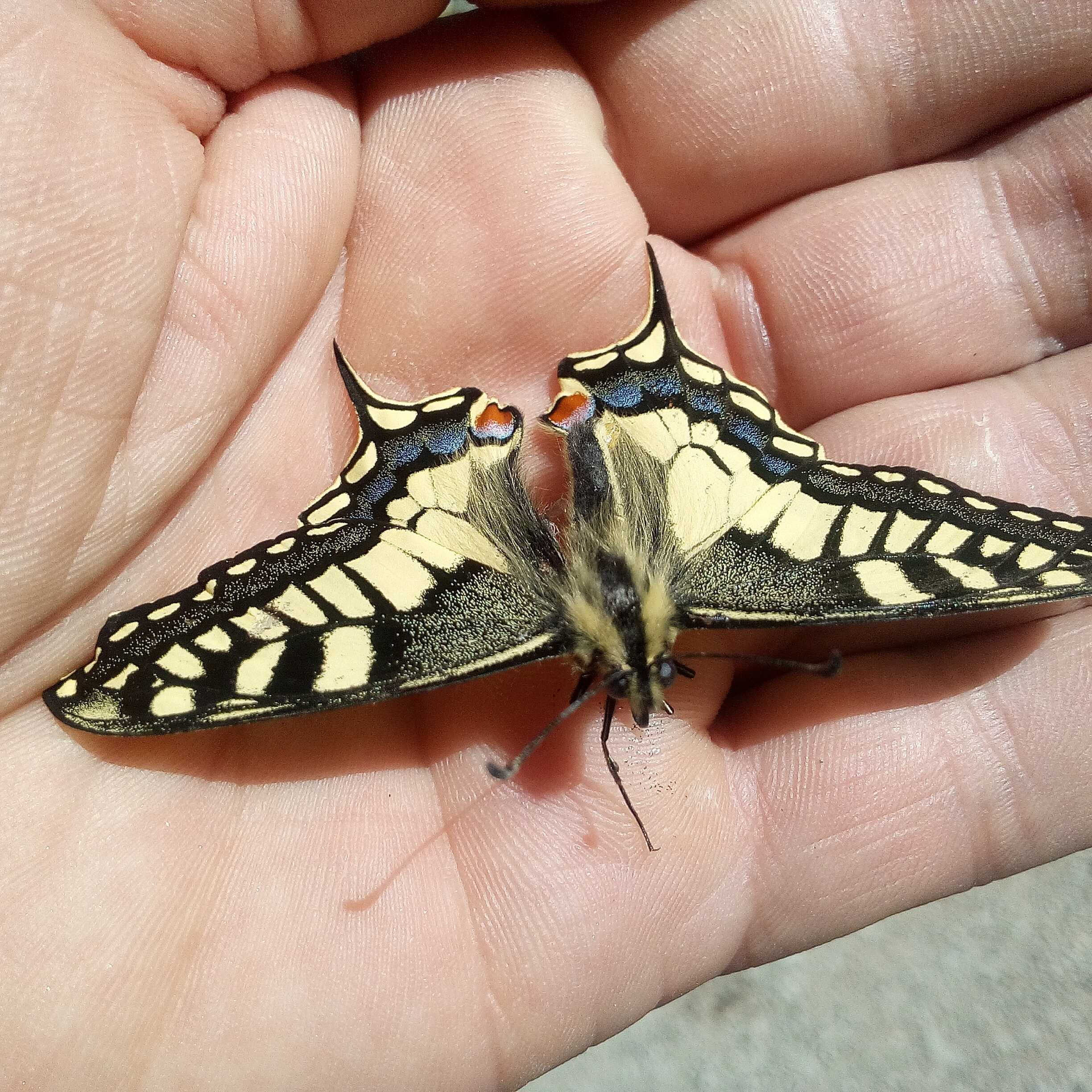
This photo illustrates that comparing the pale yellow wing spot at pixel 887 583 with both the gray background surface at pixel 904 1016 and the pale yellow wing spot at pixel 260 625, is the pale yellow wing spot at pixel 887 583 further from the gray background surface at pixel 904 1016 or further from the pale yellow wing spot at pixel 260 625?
the gray background surface at pixel 904 1016

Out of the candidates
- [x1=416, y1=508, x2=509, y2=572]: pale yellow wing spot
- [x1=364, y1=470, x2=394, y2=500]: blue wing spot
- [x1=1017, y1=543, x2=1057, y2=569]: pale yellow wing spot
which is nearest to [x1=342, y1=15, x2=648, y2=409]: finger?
[x1=364, y1=470, x2=394, y2=500]: blue wing spot

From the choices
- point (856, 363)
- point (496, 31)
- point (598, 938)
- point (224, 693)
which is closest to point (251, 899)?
point (224, 693)

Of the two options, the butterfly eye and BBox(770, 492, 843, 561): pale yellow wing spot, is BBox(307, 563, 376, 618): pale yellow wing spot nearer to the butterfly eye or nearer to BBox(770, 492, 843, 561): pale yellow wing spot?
the butterfly eye

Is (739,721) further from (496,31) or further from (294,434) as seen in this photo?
(496,31)

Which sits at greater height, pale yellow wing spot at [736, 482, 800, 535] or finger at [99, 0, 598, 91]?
finger at [99, 0, 598, 91]

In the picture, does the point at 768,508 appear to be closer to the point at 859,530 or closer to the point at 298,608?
the point at 859,530

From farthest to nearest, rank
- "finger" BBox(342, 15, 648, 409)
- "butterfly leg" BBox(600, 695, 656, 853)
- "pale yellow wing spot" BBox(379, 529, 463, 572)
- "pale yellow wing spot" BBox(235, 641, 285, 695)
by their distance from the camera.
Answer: "finger" BBox(342, 15, 648, 409), "pale yellow wing spot" BBox(379, 529, 463, 572), "butterfly leg" BBox(600, 695, 656, 853), "pale yellow wing spot" BBox(235, 641, 285, 695)

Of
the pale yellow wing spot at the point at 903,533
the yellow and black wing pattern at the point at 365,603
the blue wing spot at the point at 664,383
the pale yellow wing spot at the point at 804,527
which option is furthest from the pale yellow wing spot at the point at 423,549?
the pale yellow wing spot at the point at 903,533
